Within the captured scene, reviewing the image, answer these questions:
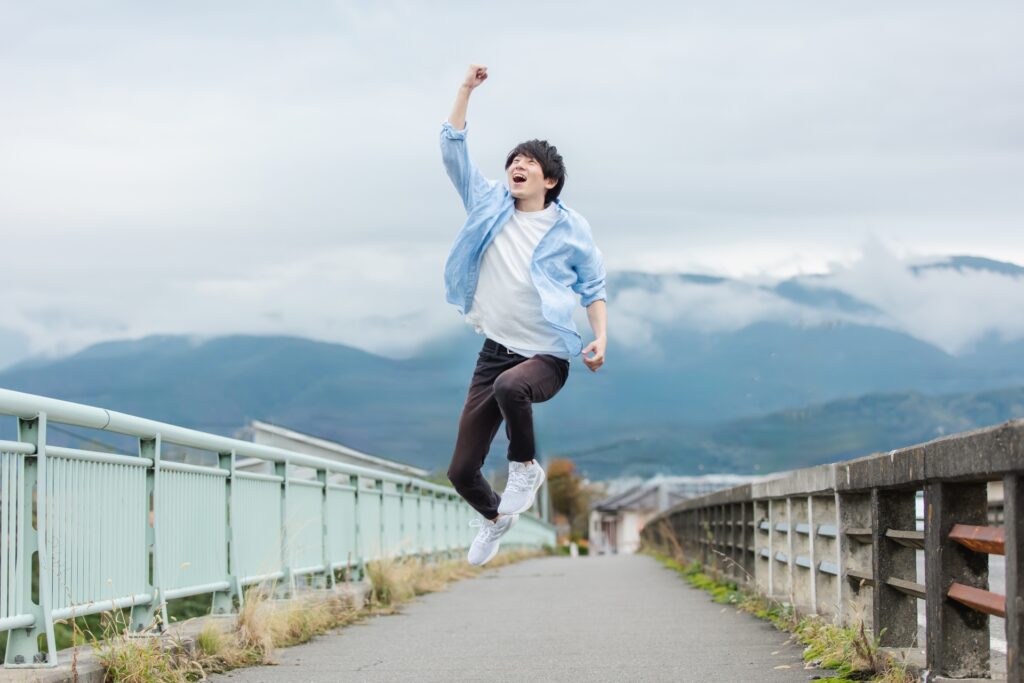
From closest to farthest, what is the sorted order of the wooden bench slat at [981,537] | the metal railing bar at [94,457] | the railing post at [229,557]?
1. the wooden bench slat at [981,537]
2. the metal railing bar at [94,457]
3. the railing post at [229,557]

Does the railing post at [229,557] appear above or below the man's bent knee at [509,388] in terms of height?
below

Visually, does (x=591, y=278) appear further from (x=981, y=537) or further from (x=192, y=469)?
(x=192, y=469)

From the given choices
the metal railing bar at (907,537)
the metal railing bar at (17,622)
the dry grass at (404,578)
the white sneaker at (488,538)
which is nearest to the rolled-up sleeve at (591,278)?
the white sneaker at (488,538)

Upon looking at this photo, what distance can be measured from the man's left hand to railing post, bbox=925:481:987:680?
162 centimetres

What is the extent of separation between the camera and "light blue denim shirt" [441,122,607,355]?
22.3 feet

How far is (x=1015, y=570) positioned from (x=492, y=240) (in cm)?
310

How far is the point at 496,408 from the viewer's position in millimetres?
7051

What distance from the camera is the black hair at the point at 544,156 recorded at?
6930 mm

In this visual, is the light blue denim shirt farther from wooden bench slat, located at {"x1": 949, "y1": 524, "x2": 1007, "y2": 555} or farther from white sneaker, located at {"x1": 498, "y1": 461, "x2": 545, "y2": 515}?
wooden bench slat, located at {"x1": 949, "y1": 524, "x2": 1007, "y2": 555}

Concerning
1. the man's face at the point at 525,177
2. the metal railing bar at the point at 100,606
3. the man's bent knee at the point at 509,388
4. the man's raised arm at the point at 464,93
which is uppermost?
the man's raised arm at the point at 464,93

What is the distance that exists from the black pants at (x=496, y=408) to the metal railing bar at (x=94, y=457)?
1695 mm

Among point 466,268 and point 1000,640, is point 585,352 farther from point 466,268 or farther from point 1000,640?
point 1000,640

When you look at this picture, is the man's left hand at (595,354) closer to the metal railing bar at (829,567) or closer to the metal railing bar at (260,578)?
the metal railing bar at (829,567)

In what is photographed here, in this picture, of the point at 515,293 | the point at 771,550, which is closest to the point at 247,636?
the point at 515,293
